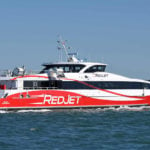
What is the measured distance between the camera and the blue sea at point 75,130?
59.5 ft

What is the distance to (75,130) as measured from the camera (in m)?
22.2

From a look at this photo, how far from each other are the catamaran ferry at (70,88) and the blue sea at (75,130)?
0.81m

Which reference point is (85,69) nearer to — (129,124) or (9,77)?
(9,77)

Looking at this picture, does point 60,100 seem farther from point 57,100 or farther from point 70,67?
point 70,67

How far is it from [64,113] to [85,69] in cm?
491

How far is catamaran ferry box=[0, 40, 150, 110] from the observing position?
102ft

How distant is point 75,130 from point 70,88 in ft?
33.5

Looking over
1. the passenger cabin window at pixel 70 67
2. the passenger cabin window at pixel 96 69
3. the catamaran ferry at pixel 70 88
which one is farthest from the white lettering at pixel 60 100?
the passenger cabin window at pixel 96 69

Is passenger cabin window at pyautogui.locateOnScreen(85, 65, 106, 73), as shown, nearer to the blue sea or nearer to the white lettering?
the white lettering

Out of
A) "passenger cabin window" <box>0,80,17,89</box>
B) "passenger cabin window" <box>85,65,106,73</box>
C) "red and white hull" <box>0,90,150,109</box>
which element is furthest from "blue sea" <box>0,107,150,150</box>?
"passenger cabin window" <box>85,65,106,73</box>

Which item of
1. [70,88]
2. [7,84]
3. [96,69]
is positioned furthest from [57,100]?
[96,69]

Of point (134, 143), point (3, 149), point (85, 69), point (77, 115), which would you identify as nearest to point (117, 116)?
point (77, 115)

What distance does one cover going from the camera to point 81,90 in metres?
32.5

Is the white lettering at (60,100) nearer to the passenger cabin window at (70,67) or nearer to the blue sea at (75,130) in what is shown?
the blue sea at (75,130)
